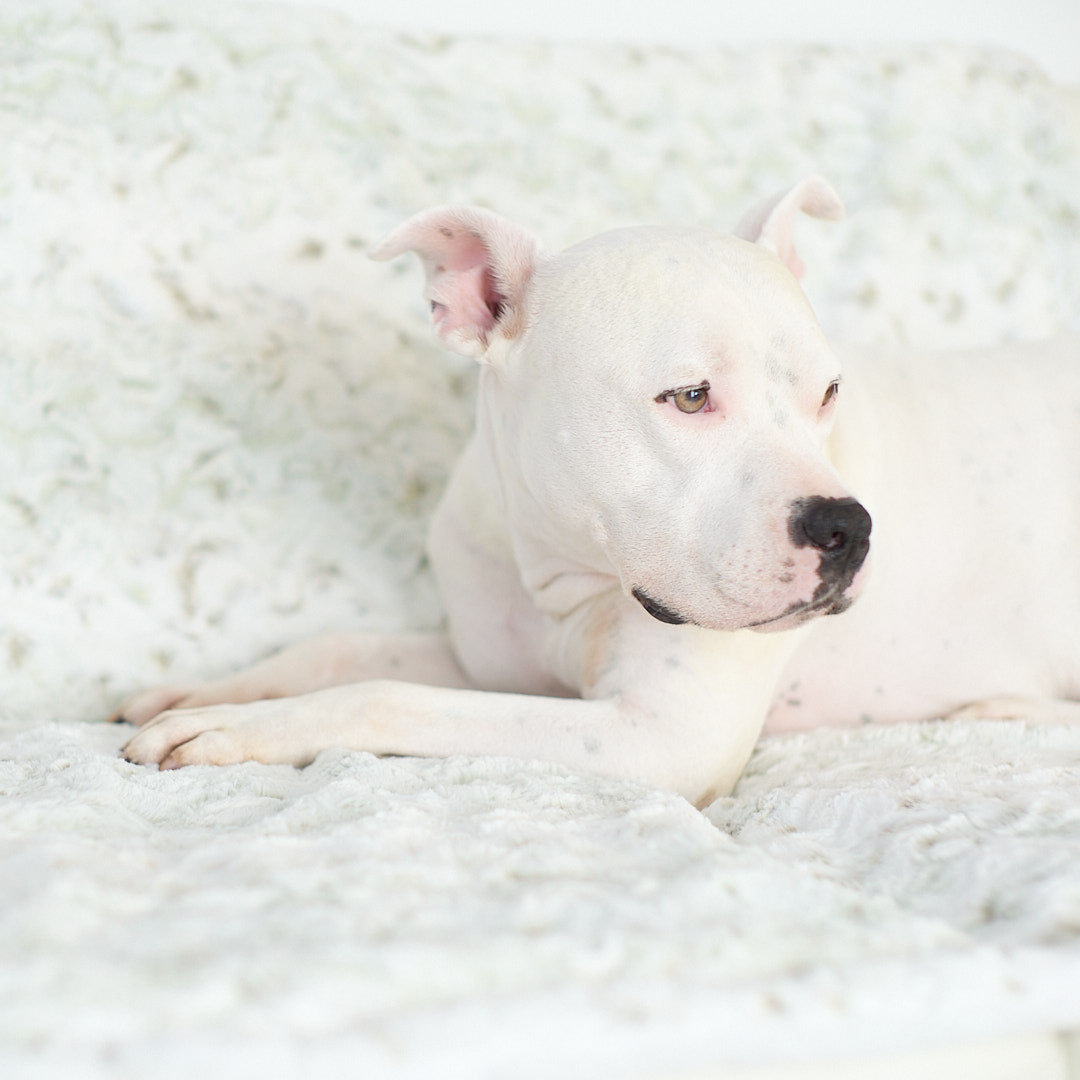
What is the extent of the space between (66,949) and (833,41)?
3.05 metres

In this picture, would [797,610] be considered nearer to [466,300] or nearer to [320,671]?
[466,300]

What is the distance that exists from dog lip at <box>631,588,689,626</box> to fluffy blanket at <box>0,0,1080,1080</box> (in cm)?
23

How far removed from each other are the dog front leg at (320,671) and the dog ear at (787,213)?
949 millimetres

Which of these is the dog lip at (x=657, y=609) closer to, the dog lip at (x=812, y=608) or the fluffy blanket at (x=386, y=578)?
the dog lip at (x=812, y=608)

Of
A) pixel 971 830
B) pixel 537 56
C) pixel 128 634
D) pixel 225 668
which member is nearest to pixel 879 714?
pixel 971 830

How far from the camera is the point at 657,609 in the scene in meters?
1.43

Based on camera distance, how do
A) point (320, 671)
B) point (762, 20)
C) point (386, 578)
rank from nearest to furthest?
point (320, 671) → point (386, 578) → point (762, 20)

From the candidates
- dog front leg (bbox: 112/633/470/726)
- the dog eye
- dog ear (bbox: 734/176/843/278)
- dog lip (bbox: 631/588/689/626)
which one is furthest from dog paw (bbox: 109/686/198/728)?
dog ear (bbox: 734/176/843/278)

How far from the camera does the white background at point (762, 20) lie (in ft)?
9.25

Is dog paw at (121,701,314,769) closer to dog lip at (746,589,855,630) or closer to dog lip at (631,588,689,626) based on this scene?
dog lip at (631,588,689,626)

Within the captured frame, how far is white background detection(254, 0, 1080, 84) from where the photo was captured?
111 inches

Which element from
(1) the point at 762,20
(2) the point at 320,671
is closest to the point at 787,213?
(2) the point at 320,671

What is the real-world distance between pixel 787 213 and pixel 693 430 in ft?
1.82

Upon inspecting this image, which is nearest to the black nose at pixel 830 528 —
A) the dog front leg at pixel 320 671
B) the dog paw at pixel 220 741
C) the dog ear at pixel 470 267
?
the dog ear at pixel 470 267
